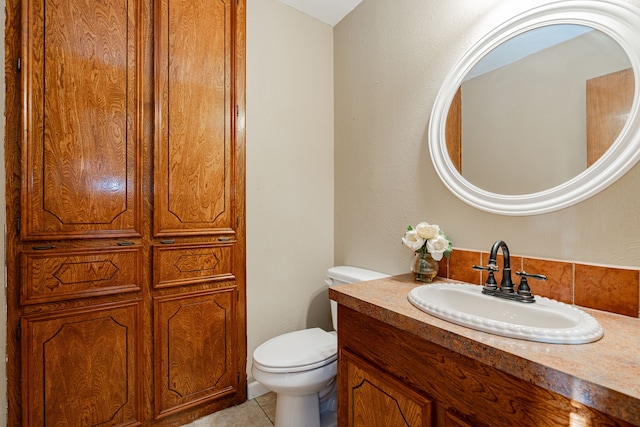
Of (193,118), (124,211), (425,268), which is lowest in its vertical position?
(425,268)

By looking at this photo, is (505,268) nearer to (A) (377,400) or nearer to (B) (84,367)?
(A) (377,400)

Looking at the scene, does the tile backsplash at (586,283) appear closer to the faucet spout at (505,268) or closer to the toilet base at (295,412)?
the faucet spout at (505,268)

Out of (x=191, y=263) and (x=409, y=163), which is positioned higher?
(x=409, y=163)

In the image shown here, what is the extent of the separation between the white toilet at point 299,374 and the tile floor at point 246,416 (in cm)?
22

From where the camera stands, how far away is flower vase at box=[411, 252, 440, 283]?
1307 mm

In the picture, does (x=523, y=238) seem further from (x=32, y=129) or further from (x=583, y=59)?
(x=32, y=129)

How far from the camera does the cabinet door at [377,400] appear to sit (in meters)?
0.86

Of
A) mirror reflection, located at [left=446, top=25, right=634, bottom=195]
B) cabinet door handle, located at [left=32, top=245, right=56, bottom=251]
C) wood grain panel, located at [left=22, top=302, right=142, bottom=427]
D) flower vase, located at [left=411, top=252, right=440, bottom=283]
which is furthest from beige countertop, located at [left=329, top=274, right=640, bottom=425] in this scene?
cabinet door handle, located at [left=32, top=245, right=56, bottom=251]

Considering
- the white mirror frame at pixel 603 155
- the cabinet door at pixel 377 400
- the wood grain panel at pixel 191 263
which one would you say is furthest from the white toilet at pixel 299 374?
the white mirror frame at pixel 603 155

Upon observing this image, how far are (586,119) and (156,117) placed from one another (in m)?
1.80

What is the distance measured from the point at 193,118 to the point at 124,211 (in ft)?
1.95

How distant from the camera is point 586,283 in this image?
96 centimetres

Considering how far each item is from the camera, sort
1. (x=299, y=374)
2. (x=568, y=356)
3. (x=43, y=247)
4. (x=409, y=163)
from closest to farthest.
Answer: (x=568, y=356), (x=43, y=247), (x=299, y=374), (x=409, y=163)

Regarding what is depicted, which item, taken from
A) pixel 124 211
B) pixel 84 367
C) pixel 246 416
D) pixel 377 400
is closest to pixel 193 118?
pixel 124 211
